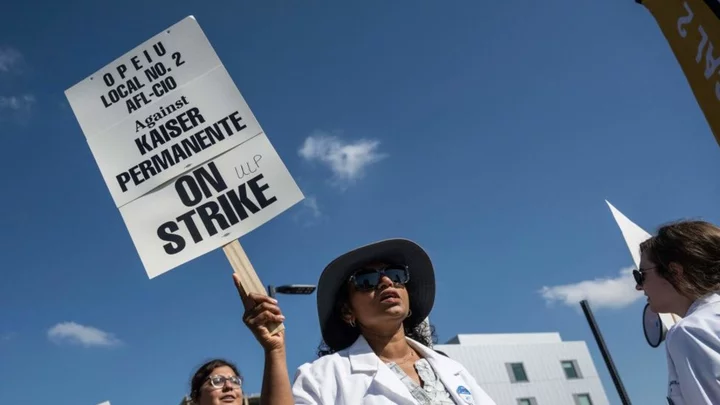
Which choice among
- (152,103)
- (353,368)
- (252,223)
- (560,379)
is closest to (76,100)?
(152,103)

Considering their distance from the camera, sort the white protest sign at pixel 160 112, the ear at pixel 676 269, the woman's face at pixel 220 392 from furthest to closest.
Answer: the woman's face at pixel 220 392, the white protest sign at pixel 160 112, the ear at pixel 676 269

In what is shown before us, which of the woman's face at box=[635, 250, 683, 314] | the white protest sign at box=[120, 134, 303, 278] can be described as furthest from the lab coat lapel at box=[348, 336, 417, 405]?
the woman's face at box=[635, 250, 683, 314]

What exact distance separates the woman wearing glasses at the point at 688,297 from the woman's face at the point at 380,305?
4.28 feet

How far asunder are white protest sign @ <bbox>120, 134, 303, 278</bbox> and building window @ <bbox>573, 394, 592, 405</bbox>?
55.6 metres

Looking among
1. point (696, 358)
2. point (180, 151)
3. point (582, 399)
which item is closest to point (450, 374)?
point (696, 358)

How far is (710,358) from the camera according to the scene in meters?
2.49

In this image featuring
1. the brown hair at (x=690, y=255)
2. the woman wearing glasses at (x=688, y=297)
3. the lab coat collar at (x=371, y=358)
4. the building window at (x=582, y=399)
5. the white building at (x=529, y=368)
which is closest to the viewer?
the woman wearing glasses at (x=688, y=297)

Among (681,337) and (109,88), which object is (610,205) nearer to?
(681,337)

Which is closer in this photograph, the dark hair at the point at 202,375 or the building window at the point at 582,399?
the dark hair at the point at 202,375

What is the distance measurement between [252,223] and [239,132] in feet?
1.79

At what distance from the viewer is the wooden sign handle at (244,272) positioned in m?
2.50

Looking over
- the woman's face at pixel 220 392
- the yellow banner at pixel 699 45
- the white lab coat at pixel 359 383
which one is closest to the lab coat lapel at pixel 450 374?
the white lab coat at pixel 359 383

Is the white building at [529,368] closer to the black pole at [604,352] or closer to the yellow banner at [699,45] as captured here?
the black pole at [604,352]

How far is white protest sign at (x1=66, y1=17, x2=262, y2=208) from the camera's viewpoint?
3197 millimetres
